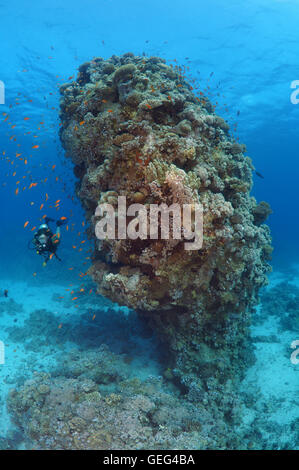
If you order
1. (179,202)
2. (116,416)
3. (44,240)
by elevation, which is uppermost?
(44,240)

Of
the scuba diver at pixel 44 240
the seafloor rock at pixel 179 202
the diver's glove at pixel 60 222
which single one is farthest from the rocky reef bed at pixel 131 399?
the diver's glove at pixel 60 222

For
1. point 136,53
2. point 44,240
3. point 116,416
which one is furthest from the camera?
point 136,53

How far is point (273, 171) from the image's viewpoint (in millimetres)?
62250

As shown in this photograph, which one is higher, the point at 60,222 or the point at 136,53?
the point at 136,53

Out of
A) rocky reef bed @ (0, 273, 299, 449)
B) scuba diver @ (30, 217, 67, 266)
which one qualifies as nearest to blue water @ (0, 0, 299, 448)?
rocky reef bed @ (0, 273, 299, 449)

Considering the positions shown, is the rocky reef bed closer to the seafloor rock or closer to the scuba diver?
the seafloor rock

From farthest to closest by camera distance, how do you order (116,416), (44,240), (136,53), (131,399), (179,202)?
(136,53)
(44,240)
(131,399)
(179,202)
(116,416)

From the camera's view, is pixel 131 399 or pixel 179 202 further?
pixel 131 399

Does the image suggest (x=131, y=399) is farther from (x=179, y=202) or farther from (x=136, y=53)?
(x=136, y=53)

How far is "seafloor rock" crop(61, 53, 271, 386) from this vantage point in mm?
6336

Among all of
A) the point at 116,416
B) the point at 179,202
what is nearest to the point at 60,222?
the point at 179,202

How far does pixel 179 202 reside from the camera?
230 inches
